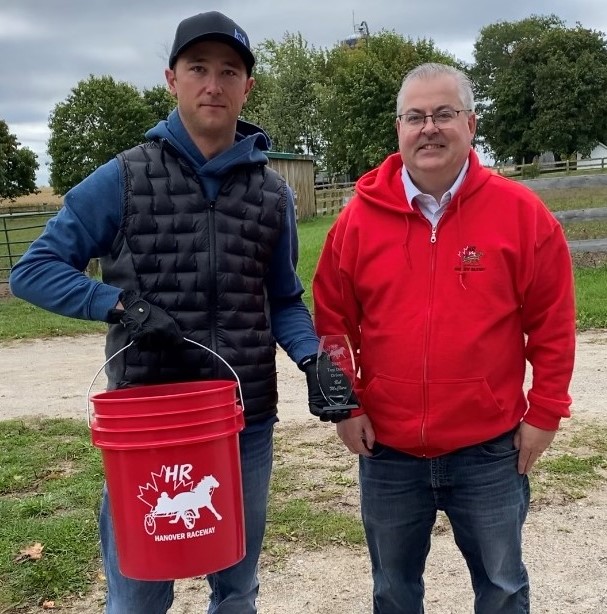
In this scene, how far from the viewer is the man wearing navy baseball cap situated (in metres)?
2.10

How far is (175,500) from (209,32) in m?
1.33

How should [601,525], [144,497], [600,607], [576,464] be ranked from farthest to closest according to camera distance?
[576,464] < [601,525] < [600,607] < [144,497]

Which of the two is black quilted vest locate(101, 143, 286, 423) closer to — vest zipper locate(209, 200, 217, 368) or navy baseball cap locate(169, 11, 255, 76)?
vest zipper locate(209, 200, 217, 368)

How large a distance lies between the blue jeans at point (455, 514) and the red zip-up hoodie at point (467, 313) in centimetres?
8

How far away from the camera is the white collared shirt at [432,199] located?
2.28 m

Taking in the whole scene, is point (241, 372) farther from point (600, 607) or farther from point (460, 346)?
point (600, 607)

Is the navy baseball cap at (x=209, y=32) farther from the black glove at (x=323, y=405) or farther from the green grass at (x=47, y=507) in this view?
the green grass at (x=47, y=507)

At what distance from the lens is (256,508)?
7.63 feet

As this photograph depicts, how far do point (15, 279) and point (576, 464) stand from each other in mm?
3424

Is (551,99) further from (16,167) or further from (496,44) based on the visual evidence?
(16,167)

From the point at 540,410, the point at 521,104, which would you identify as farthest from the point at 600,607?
the point at 521,104

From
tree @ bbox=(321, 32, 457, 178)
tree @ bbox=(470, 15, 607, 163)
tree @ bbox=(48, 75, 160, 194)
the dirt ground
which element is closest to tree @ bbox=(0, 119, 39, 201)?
tree @ bbox=(48, 75, 160, 194)

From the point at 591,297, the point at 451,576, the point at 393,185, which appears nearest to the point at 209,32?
the point at 393,185

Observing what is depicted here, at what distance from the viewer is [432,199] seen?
2281mm
